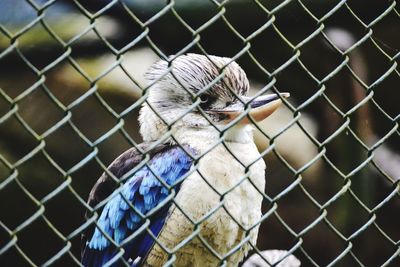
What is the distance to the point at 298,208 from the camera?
236 inches

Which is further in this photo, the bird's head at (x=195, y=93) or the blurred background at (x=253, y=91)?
the blurred background at (x=253, y=91)

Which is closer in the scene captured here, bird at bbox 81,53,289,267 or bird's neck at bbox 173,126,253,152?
bird at bbox 81,53,289,267

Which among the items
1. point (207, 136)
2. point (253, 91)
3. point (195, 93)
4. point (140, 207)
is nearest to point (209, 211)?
point (140, 207)

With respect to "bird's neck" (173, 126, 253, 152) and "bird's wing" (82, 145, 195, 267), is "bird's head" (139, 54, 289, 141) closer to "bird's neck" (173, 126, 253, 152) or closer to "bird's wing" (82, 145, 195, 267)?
"bird's neck" (173, 126, 253, 152)

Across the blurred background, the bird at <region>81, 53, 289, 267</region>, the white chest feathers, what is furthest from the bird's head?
the blurred background

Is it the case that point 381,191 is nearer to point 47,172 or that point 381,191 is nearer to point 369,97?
point 47,172

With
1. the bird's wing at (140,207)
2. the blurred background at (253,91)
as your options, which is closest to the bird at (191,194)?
the bird's wing at (140,207)

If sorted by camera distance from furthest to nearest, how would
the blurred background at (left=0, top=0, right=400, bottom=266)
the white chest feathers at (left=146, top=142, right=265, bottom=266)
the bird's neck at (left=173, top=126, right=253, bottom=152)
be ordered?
the blurred background at (left=0, top=0, right=400, bottom=266)
the bird's neck at (left=173, top=126, right=253, bottom=152)
the white chest feathers at (left=146, top=142, right=265, bottom=266)

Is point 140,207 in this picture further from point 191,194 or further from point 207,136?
point 207,136

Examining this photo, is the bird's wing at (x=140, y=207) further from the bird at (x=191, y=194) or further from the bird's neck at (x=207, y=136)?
the bird's neck at (x=207, y=136)

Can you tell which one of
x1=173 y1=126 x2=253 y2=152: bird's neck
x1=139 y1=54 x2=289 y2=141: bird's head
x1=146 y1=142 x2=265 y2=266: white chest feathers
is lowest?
x1=146 y1=142 x2=265 y2=266: white chest feathers

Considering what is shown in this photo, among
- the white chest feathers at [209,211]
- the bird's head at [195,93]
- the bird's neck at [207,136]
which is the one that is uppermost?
the bird's head at [195,93]

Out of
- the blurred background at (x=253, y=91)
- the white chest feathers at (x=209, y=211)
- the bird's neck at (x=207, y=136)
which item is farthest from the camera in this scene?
the blurred background at (x=253, y=91)

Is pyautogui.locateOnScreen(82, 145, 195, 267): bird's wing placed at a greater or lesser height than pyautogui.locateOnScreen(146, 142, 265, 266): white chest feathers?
greater
